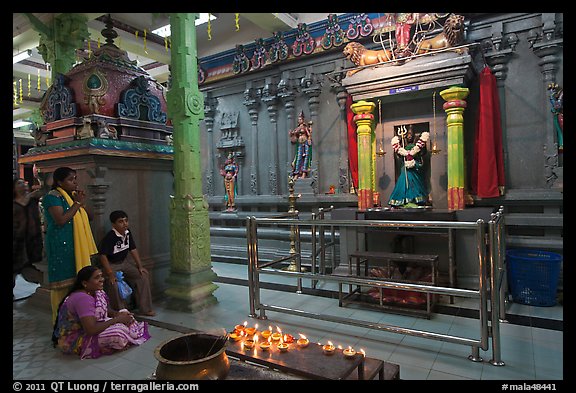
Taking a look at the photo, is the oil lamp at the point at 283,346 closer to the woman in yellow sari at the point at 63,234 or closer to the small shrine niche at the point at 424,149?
the woman in yellow sari at the point at 63,234

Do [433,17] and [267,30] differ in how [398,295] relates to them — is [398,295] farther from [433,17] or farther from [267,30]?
[267,30]

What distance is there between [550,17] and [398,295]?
4436 mm

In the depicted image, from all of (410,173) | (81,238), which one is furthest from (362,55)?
(81,238)

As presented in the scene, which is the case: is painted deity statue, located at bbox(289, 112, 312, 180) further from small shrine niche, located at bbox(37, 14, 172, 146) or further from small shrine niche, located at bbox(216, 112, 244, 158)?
small shrine niche, located at bbox(37, 14, 172, 146)

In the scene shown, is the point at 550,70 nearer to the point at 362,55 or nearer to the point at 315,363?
the point at 362,55

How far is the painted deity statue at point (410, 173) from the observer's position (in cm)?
Result: 550

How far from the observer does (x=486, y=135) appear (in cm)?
521

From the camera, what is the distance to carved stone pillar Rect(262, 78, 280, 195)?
24.6 feet

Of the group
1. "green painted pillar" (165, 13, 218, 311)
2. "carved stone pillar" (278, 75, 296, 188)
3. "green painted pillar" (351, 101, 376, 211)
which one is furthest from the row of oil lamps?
"carved stone pillar" (278, 75, 296, 188)

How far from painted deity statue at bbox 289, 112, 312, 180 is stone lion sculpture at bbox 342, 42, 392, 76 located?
1435 mm

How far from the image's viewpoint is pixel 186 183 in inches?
179

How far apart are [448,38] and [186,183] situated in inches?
171
